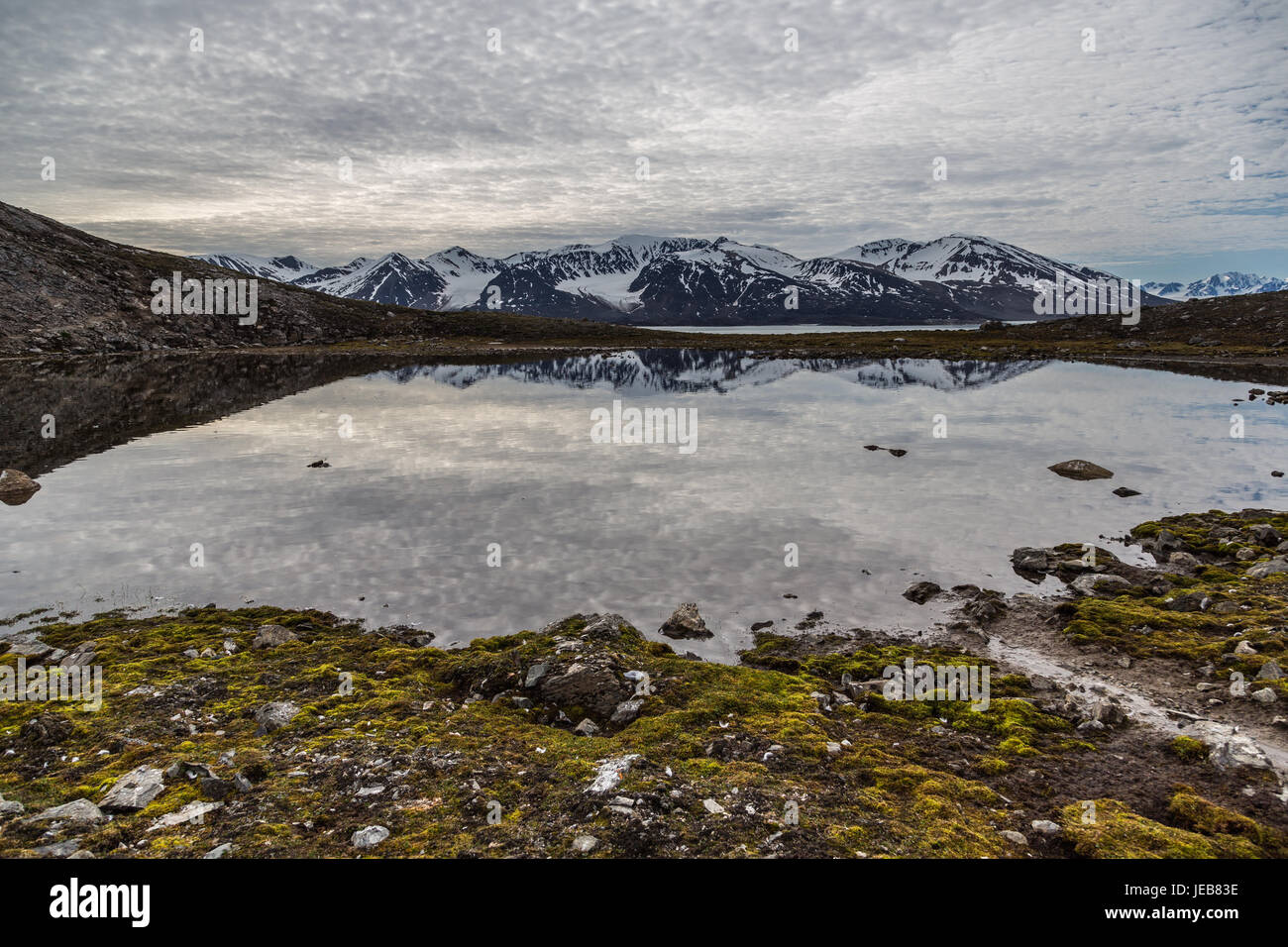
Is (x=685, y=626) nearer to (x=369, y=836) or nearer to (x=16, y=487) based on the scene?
(x=369, y=836)

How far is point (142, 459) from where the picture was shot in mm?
37844

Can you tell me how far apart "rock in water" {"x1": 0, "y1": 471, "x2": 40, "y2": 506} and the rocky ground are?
16.3 metres

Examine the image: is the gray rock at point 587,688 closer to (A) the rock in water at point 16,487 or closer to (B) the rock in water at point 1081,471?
(A) the rock in water at point 16,487

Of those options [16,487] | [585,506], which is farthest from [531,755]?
[16,487]

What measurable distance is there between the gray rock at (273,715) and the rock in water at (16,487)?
2530 cm

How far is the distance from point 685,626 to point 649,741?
6339mm

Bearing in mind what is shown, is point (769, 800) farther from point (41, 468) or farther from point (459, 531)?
point (41, 468)

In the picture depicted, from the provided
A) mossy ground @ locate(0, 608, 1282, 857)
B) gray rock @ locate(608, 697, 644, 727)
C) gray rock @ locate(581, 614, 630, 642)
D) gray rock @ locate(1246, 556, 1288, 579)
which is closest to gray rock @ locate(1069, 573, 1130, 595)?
gray rock @ locate(1246, 556, 1288, 579)

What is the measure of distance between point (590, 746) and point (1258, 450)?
49353 mm

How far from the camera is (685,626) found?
18.9m

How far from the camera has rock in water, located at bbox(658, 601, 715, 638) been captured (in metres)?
18.7

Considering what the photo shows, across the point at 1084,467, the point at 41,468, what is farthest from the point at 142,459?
the point at 1084,467

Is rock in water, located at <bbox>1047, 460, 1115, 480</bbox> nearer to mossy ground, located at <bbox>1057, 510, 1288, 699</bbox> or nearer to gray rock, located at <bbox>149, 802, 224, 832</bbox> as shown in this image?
Result: mossy ground, located at <bbox>1057, 510, 1288, 699</bbox>

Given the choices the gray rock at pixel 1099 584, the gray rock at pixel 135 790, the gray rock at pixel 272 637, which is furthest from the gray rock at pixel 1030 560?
the gray rock at pixel 135 790
